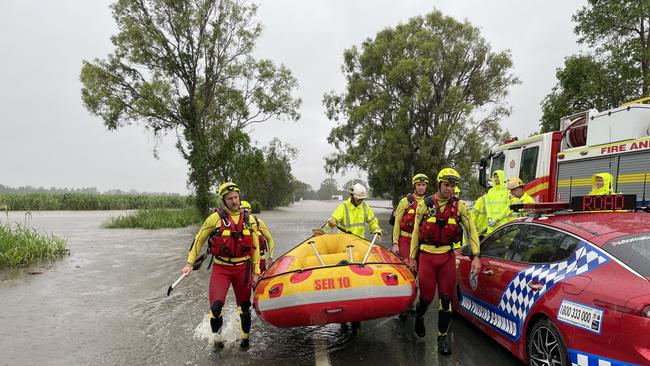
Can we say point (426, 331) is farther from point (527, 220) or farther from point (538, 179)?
point (538, 179)

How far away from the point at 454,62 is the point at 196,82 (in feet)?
53.8

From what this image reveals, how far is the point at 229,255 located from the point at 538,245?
3.13 metres

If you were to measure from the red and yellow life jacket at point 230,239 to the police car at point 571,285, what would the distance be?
8.49 ft

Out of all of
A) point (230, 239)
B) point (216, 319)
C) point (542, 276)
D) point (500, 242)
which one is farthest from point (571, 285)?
point (216, 319)

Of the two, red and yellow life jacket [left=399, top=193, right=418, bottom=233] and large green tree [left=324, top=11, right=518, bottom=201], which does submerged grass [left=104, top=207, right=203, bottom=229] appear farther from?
red and yellow life jacket [left=399, top=193, right=418, bottom=233]

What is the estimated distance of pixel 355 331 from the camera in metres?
5.04

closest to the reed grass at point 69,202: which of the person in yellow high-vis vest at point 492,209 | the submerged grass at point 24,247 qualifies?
the submerged grass at point 24,247

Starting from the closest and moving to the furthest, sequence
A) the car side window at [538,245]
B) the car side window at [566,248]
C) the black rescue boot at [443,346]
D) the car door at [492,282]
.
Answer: the car side window at [566,248] → the car side window at [538,245] → the car door at [492,282] → the black rescue boot at [443,346]

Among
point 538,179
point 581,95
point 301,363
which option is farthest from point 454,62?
point 301,363

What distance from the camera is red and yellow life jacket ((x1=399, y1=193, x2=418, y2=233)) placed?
611 cm

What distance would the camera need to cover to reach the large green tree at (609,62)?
17188 millimetres

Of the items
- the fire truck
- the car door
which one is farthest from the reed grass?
the car door

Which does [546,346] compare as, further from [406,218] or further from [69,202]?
[69,202]

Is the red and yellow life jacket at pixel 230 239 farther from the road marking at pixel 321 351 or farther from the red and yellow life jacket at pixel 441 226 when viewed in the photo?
the red and yellow life jacket at pixel 441 226
